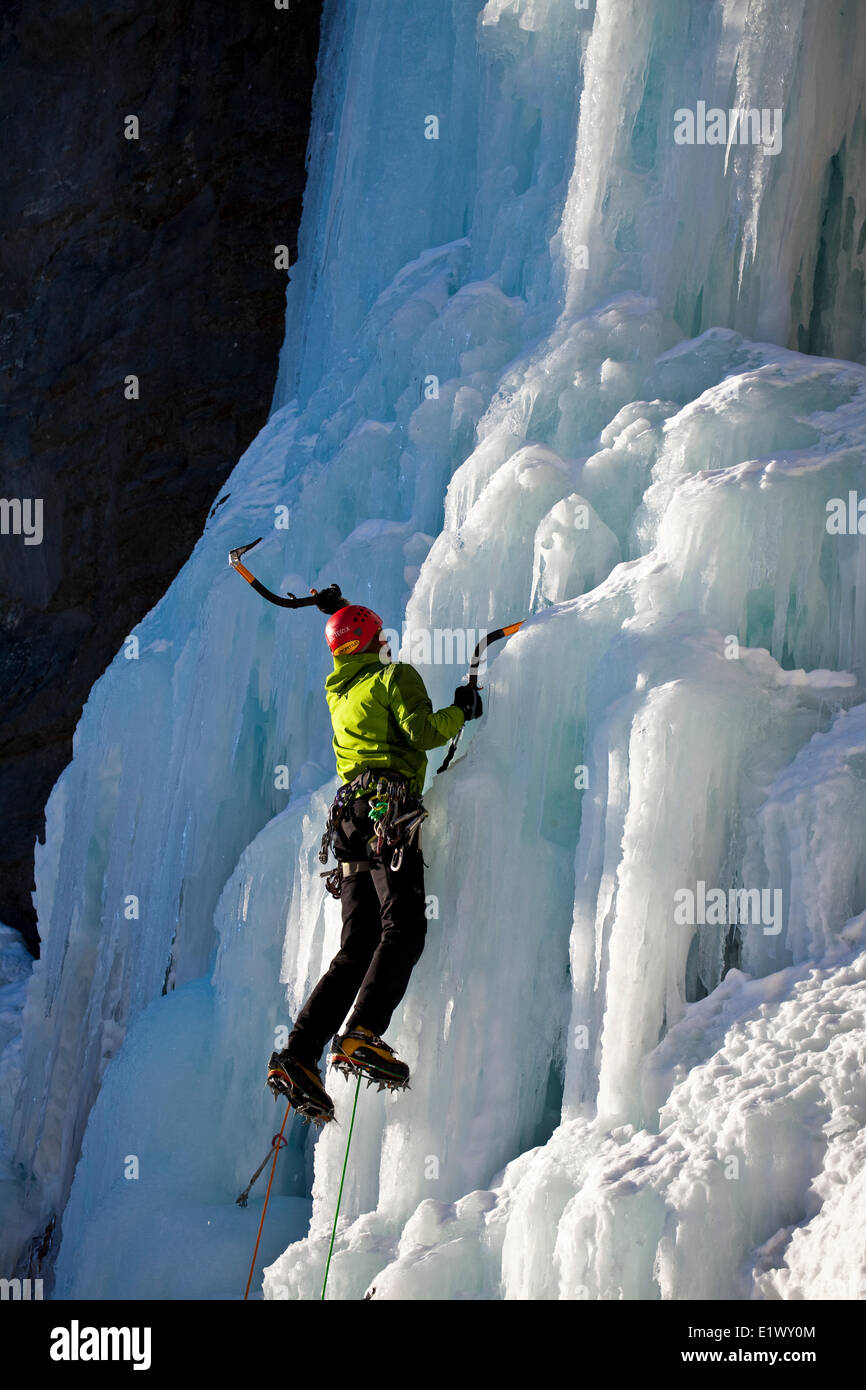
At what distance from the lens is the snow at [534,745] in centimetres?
421

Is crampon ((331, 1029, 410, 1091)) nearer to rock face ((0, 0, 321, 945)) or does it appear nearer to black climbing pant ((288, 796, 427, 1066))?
black climbing pant ((288, 796, 427, 1066))

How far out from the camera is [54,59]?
12.0 metres

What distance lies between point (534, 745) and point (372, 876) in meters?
0.75

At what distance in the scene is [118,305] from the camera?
11.7 metres

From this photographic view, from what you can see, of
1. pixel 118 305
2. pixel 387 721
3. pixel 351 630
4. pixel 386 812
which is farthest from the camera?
pixel 118 305

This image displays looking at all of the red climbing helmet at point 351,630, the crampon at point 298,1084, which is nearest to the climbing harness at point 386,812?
the red climbing helmet at point 351,630

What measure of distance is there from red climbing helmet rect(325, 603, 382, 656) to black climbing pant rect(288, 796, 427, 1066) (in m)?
0.63

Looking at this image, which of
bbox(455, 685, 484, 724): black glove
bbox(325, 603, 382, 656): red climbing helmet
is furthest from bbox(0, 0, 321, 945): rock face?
bbox(455, 685, 484, 724): black glove

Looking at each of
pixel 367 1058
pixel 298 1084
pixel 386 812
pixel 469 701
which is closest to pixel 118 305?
pixel 469 701

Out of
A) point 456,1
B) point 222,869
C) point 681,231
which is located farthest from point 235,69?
point 222,869

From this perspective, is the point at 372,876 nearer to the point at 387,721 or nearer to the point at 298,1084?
the point at 387,721

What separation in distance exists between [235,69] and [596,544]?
730cm

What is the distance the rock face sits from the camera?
1105 cm

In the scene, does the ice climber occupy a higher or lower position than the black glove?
lower
